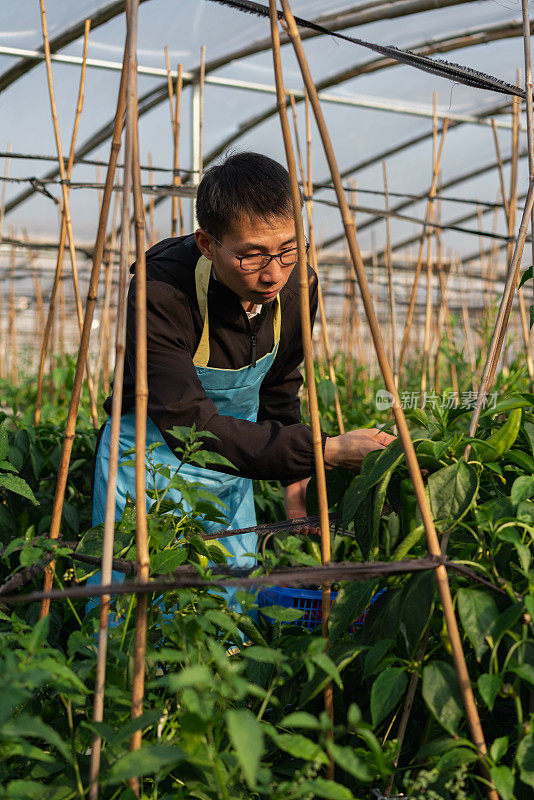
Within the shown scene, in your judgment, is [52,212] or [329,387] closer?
[329,387]

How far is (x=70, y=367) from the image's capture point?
340 cm

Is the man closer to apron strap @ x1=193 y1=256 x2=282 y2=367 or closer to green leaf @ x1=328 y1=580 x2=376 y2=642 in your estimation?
apron strap @ x1=193 y1=256 x2=282 y2=367

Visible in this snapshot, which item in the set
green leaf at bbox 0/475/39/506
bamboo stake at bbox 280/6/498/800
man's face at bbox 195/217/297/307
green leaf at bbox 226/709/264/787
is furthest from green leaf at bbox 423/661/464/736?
man's face at bbox 195/217/297/307

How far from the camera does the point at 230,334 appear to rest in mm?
1517

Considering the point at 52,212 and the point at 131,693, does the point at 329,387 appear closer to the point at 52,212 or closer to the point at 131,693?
the point at 131,693

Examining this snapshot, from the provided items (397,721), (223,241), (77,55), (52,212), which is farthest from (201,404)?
(52,212)

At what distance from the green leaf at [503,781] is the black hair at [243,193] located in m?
0.88

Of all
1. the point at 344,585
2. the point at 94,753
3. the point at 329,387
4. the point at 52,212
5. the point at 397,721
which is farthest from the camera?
the point at 52,212

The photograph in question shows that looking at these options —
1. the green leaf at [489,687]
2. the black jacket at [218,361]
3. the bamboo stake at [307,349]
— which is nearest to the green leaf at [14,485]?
the black jacket at [218,361]

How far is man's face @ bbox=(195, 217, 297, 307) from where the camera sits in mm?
1247

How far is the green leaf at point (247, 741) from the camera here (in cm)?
55

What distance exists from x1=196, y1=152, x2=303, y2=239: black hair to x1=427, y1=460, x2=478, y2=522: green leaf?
1.91 ft

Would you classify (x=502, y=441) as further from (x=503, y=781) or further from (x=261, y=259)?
(x=261, y=259)

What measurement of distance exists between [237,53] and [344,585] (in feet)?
12.5
